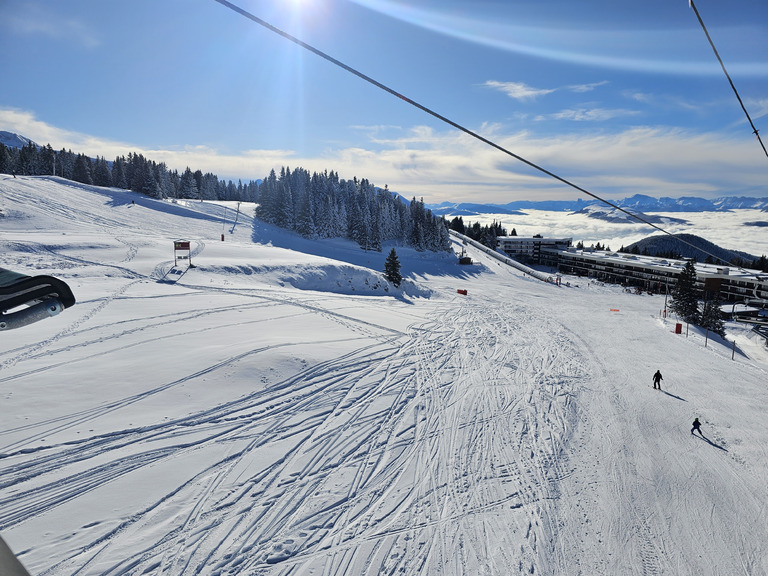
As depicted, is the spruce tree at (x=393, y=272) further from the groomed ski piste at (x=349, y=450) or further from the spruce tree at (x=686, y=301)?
the spruce tree at (x=686, y=301)

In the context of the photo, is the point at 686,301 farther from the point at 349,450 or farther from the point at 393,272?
the point at 349,450

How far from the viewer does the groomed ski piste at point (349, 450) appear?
7449mm

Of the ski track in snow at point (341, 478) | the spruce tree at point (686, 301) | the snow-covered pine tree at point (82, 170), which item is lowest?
the ski track in snow at point (341, 478)

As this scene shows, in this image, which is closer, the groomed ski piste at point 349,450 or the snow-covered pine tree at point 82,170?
the groomed ski piste at point 349,450

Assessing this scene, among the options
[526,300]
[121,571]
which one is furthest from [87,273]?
[526,300]

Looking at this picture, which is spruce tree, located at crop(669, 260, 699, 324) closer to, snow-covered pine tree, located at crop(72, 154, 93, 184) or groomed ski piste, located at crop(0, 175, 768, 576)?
groomed ski piste, located at crop(0, 175, 768, 576)

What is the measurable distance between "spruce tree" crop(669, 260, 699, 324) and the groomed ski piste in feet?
61.5

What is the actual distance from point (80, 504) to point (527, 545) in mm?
9822

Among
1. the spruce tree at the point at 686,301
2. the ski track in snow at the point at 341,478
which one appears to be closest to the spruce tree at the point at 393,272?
the ski track in snow at the point at 341,478

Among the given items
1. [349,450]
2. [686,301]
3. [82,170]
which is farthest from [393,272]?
[82,170]

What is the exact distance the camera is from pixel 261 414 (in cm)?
1130

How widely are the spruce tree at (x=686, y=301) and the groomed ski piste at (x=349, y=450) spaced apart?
18.8 metres

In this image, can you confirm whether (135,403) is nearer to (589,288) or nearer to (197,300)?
(197,300)

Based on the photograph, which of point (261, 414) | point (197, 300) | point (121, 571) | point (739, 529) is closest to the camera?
point (121, 571)
